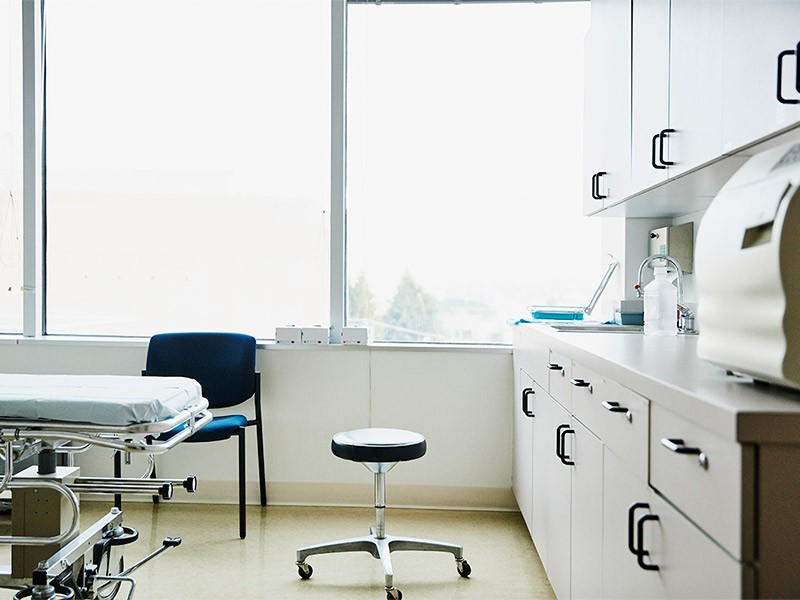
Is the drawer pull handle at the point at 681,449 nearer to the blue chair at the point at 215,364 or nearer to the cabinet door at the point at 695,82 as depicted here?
the cabinet door at the point at 695,82

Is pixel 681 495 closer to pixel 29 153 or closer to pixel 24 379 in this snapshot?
pixel 24 379

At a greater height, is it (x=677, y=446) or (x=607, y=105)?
(x=607, y=105)

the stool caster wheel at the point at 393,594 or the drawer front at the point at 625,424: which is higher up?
the drawer front at the point at 625,424

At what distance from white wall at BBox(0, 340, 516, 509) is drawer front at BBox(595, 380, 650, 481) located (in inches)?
75.8

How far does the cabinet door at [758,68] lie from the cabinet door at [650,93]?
436mm

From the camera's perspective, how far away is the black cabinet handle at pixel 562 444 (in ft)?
7.33

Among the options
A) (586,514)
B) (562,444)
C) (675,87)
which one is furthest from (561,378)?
(675,87)

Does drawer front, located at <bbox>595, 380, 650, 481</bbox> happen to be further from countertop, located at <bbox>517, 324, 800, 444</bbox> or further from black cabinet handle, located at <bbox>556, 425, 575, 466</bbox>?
black cabinet handle, located at <bbox>556, 425, 575, 466</bbox>

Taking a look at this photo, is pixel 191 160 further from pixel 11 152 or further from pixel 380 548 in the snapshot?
pixel 380 548

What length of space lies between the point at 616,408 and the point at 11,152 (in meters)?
3.46

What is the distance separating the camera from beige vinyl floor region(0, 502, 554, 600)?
2756mm

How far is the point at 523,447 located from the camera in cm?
335

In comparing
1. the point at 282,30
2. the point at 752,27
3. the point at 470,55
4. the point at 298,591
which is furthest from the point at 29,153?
the point at 752,27

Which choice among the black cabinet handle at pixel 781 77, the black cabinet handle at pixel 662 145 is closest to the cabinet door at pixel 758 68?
the black cabinet handle at pixel 781 77
